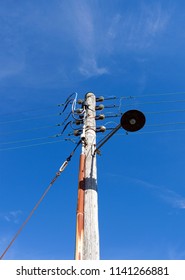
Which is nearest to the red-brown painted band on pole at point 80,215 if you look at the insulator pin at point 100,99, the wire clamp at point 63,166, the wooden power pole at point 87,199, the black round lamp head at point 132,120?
the wooden power pole at point 87,199

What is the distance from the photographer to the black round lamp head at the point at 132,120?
6.40 meters

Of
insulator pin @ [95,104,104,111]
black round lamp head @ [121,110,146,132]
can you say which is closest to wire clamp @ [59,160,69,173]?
black round lamp head @ [121,110,146,132]

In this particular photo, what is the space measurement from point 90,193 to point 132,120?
1541 millimetres

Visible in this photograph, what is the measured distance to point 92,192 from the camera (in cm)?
608

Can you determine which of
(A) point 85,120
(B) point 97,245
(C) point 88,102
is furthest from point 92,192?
(C) point 88,102

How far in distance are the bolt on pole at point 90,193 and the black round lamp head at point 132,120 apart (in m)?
0.85

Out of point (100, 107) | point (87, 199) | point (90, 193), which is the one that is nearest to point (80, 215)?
point (87, 199)

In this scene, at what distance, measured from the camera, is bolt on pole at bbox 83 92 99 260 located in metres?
5.43

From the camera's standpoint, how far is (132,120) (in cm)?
641
